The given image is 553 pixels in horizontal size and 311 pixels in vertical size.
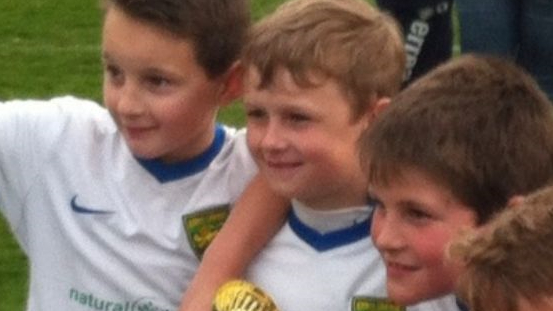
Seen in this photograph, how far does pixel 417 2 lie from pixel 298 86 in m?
2.18

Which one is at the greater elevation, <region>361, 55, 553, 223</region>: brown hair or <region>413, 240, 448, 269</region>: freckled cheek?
<region>361, 55, 553, 223</region>: brown hair

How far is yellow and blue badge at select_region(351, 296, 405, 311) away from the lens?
3.69 meters

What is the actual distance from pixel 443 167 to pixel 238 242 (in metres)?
0.67

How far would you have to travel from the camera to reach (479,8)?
5883mm

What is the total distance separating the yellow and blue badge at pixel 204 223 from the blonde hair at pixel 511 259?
1.09 metres

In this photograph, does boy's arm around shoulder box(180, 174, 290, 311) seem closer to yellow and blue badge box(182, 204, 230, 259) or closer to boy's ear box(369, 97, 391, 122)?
yellow and blue badge box(182, 204, 230, 259)

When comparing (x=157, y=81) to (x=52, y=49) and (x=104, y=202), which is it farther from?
(x=52, y=49)

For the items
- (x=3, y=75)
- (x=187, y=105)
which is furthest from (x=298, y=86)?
(x=3, y=75)

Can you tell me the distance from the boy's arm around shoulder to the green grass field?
187 inches

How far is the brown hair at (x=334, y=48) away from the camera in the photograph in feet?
12.3

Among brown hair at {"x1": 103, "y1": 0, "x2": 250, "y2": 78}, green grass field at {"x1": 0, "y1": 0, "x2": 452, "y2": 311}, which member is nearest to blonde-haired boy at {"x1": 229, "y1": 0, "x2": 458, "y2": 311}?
brown hair at {"x1": 103, "y1": 0, "x2": 250, "y2": 78}

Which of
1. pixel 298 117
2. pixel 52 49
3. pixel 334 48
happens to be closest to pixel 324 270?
pixel 298 117

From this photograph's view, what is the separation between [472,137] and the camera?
343 cm

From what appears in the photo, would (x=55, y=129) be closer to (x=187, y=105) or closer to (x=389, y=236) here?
(x=187, y=105)
